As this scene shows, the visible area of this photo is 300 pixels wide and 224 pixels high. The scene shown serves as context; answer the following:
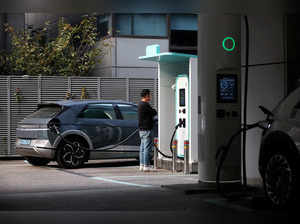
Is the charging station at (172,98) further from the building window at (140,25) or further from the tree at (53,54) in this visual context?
A: the building window at (140,25)

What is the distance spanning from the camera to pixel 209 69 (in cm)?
1167

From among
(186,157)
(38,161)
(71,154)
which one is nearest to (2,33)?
(38,161)

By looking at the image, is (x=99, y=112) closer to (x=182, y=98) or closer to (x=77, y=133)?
(x=77, y=133)

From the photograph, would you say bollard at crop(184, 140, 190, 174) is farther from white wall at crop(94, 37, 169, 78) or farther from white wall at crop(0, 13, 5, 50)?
white wall at crop(0, 13, 5, 50)

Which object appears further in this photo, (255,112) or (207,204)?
(255,112)

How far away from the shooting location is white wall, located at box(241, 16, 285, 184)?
11.3 m

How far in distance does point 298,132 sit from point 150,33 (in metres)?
20.8

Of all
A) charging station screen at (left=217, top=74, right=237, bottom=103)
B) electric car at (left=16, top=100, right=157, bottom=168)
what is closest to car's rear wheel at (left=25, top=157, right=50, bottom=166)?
electric car at (left=16, top=100, right=157, bottom=168)

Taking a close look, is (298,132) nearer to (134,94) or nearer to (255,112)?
(255,112)

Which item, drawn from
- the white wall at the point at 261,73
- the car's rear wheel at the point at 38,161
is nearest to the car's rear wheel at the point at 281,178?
the white wall at the point at 261,73

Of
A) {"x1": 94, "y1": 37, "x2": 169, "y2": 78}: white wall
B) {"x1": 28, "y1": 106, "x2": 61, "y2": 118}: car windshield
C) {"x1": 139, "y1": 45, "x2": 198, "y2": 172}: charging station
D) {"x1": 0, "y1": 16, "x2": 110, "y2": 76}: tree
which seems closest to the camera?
{"x1": 139, "y1": 45, "x2": 198, "y2": 172}: charging station

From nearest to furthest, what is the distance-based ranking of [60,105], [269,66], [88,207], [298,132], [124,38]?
1. [298,132]
2. [88,207]
3. [269,66]
4. [60,105]
5. [124,38]

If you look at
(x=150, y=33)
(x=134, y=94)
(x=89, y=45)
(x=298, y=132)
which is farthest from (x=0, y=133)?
(x=298, y=132)

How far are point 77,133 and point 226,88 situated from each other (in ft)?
19.4
